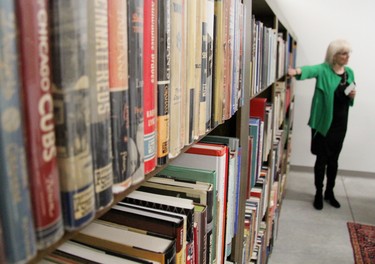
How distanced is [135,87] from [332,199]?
121 inches

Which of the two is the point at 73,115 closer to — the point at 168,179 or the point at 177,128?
the point at 177,128

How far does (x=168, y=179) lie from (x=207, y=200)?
0.10 meters

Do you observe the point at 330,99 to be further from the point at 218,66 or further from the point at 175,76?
the point at 175,76

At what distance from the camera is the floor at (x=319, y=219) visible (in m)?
2.26

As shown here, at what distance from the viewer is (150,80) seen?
0.40 meters

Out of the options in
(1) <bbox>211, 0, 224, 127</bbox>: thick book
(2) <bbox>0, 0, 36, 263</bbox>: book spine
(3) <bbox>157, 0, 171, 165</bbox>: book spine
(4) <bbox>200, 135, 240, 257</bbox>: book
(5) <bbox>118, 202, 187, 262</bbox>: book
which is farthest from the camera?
(4) <bbox>200, 135, 240, 257</bbox>: book

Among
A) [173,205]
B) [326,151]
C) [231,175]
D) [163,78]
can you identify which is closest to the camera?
[163,78]

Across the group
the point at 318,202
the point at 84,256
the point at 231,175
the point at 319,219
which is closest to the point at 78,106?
the point at 84,256

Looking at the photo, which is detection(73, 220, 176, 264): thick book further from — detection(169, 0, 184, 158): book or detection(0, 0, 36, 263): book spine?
detection(0, 0, 36, 263): book spine

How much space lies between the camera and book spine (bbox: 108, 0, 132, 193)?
0.32 meters

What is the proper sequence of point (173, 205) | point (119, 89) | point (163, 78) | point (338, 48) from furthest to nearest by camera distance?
point (338, 48)
point (173, 205)
point (163, 78)
point (119, 89)

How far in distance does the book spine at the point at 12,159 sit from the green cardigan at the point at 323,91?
2.73 meters

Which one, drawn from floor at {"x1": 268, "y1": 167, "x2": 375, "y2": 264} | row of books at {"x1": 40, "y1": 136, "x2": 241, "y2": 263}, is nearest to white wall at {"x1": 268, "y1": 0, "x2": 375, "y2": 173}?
floor at {"x1": 268, "y1": 167, "x2": 375, "y2": 264}

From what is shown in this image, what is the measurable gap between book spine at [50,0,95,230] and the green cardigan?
2.67 meters
